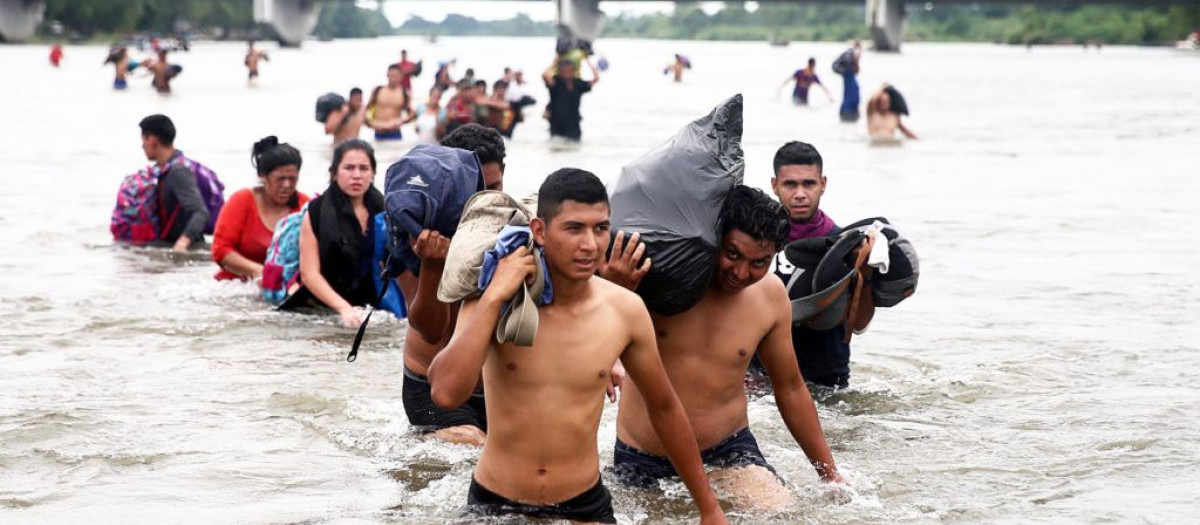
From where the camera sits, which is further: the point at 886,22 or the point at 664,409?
the point at 886,22

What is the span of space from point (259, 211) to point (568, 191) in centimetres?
505

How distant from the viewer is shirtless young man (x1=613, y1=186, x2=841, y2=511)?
454 cm

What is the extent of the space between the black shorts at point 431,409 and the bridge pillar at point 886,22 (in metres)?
73.7

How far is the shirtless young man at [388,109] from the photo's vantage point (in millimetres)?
18328

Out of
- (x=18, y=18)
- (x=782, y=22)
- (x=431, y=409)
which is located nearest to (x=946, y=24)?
(x=782, y=22)

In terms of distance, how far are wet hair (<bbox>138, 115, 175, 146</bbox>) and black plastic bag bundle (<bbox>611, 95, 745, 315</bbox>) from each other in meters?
6.04

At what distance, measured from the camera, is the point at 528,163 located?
59.4 ft

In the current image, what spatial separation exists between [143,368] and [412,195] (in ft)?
11.1

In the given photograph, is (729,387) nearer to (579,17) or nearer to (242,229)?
(242,229)

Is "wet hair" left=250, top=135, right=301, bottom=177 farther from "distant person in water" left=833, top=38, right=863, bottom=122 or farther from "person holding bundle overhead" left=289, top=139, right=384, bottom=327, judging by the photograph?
"distant person in water" left=833, top=38, right=863, bottom=122

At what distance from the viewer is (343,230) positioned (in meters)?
7.39

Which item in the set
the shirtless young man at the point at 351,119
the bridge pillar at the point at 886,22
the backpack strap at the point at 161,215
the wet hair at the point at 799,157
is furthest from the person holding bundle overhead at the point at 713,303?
the bridge pillar at the point at 886,22

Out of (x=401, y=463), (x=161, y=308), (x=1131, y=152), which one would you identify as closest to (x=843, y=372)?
(x=401, y=463)

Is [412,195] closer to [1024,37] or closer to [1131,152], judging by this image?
[1131,152]
